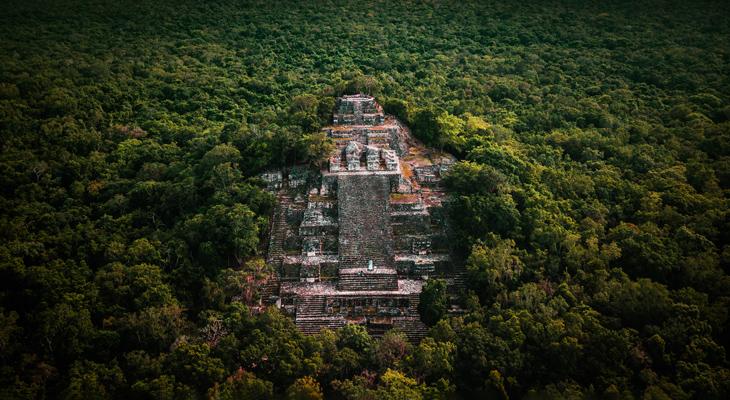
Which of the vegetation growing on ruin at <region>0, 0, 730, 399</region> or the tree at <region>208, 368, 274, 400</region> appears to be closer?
the tree at <region>208, 368, 274, 400</region>

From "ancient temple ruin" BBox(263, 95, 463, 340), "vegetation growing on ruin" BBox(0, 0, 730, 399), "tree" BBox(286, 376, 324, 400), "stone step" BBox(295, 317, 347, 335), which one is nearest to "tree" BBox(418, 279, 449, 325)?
"vegetation growing on ruin" BBox(0, 0, 730, 399)

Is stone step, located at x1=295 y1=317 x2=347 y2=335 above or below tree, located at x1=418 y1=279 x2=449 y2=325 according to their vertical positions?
below

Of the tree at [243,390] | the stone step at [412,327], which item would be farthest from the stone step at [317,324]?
the tree at [243,390]

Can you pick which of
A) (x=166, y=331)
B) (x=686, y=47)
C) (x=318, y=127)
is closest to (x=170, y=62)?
(x=318, y=127)

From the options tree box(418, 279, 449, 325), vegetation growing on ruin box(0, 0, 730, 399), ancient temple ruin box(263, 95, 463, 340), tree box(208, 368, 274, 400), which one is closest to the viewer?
tree box(208, 368, 274, 400)

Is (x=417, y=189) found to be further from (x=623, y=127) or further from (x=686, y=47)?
(x=686, y=47)

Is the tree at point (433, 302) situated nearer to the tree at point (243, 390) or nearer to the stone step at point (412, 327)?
the stone step at point (412, 327)

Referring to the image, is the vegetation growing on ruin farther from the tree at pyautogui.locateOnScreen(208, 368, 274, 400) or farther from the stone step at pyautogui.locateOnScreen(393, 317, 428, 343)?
the stone step at pyautogui.locateOnScreen(393, 317, 428, 343)

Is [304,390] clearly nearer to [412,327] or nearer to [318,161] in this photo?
[412,327]
